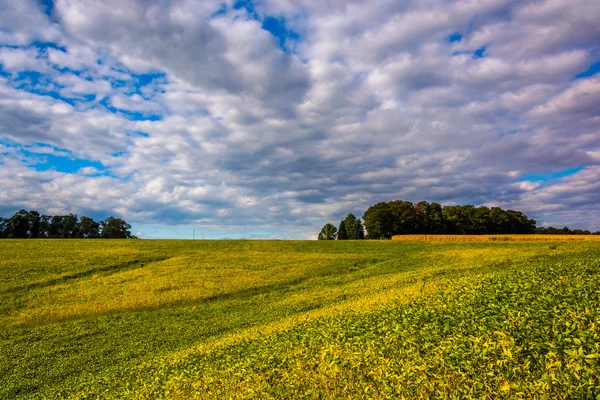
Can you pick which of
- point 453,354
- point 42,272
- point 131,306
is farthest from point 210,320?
point 42,272

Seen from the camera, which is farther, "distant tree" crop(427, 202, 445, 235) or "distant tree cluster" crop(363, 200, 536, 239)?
"distant tree" crop(427, 202, 445, 235)

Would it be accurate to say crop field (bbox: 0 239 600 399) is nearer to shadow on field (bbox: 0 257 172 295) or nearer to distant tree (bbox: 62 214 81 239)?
shadow on field (bbox: 0 257 172 295)

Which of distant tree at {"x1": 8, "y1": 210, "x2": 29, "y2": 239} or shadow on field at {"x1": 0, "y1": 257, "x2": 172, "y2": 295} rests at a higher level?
distant tree at {"x1": 8, "y1": 210, "x2": 29, "y2": 239}

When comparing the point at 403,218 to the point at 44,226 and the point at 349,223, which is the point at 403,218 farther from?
the point at 44,226

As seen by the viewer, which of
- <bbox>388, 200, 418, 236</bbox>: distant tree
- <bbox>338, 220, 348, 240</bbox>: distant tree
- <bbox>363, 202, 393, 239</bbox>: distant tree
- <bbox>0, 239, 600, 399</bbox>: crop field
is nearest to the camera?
<bbox>0, 239, 600, 399</bbox>: crop field

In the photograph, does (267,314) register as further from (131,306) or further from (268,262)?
(268,262)

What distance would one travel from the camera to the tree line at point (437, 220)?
13325cm

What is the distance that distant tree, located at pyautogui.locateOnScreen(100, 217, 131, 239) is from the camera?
511 feet

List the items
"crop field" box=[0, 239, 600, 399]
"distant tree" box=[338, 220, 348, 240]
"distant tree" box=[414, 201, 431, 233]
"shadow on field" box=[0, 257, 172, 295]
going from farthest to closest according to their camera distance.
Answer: "distant tree" box=[338, 220, 348, 240] < "distant tree" box=[414, 201, 431, 233] < "shadow on field" box=[0, 257, 172, 295] < "crop field" box=[0, 239, 600, 399]

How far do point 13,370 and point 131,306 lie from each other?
1295cm

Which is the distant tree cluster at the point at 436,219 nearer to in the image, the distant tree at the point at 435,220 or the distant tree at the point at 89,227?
the distant tree at the point at 435,220

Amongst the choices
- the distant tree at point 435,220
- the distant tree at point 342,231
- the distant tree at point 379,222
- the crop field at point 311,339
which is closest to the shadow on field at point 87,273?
the crop field at point 311,339

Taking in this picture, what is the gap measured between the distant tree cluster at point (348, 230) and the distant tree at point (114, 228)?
9299cm

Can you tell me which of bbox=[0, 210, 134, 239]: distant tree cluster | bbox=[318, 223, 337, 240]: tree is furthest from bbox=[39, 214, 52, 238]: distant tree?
bbox=[318, 223, 337, 240]: tree
